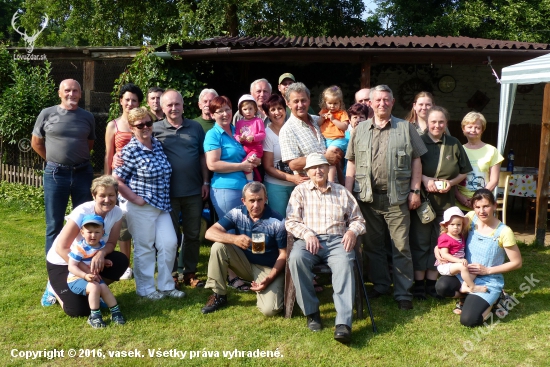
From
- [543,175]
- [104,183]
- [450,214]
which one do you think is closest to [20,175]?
[104,183]

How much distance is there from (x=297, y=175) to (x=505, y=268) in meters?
1.80

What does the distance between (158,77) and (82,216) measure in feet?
13.1

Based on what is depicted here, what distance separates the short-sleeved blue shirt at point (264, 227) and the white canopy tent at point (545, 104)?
3.05 metres

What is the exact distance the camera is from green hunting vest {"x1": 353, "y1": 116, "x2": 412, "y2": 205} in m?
4.14

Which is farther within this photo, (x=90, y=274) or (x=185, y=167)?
(x=185, y=167)

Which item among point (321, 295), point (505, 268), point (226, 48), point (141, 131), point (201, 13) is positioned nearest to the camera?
point (505, 268)

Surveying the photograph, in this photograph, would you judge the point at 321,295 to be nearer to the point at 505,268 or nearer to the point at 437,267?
the point at 437,267

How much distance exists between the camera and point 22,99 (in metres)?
9.17

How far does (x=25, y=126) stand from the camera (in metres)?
9.27

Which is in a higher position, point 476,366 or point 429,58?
point 429,58

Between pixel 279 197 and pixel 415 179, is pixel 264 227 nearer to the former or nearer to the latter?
pixel 279 197

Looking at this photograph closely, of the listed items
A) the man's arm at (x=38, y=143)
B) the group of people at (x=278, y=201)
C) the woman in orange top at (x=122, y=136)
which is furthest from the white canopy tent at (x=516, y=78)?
the man's arm at (x=38, y=143)

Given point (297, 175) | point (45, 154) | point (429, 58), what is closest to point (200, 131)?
point (297, 175)

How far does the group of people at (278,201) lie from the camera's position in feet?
13.0
